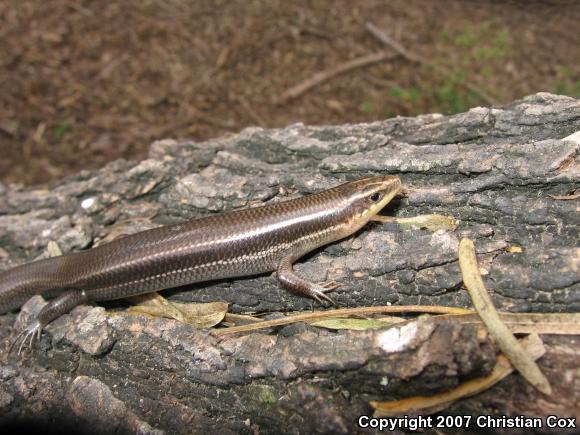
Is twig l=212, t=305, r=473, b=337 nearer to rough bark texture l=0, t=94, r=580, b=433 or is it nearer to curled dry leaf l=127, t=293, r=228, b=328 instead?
rough bark texture l=0, t=94, r=580, b=433

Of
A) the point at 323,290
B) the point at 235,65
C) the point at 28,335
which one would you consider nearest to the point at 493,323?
the point at 323,290

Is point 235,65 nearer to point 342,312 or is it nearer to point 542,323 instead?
point 342,312

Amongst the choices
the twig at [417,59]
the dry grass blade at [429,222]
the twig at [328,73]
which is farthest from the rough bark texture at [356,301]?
the twig at [417,59]

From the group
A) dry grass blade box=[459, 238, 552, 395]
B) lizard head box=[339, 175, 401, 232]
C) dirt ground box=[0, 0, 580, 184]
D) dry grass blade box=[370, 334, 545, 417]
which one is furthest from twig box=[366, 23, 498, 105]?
dry grass blade box=[370, 334, 545, 417]

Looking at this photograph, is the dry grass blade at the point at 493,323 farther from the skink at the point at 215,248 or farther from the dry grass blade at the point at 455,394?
the skink at the point at 215,248

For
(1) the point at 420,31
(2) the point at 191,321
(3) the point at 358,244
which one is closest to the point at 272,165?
(3) the point at 358,244
